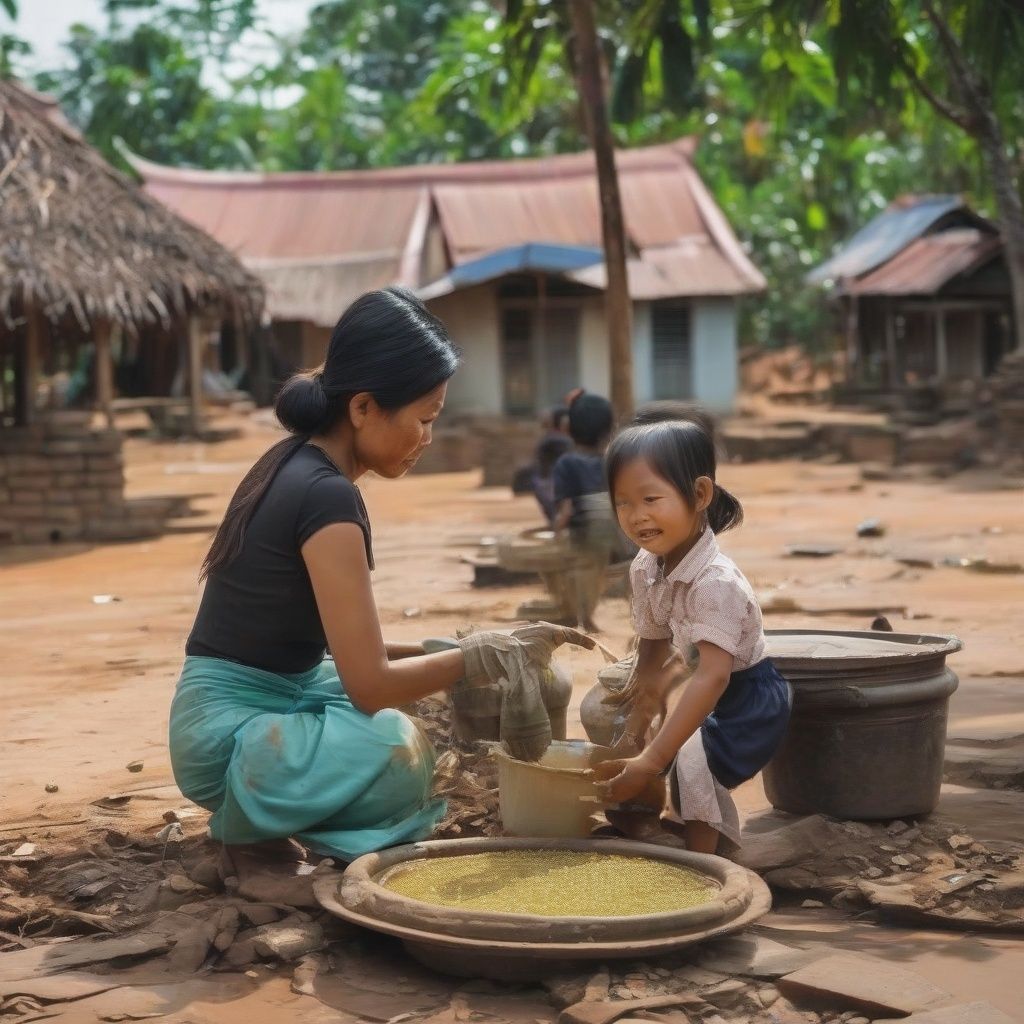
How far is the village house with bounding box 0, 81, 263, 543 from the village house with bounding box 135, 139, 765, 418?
29.7ft

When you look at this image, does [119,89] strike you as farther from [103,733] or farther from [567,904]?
[567,904]

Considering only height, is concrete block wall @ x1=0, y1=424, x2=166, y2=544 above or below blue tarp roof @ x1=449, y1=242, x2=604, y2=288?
below

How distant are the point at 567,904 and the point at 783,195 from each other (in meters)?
30.9

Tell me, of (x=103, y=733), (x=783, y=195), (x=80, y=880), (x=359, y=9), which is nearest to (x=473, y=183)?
(x=783, y=195)

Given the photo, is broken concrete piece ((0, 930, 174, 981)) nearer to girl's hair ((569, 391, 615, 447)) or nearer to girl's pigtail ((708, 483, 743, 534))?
girl's pigtail ((708, 483, 743, 534))

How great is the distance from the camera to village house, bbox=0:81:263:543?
11891mm

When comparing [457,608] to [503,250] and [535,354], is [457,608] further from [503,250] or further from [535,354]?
[535,354]


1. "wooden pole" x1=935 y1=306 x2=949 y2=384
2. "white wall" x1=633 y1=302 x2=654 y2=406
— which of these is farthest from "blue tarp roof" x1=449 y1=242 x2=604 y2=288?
"wooden pole" x1=935 y1=306 x2=949 y2=384

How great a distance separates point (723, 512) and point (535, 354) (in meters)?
20.1

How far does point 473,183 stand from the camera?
82.7 feet

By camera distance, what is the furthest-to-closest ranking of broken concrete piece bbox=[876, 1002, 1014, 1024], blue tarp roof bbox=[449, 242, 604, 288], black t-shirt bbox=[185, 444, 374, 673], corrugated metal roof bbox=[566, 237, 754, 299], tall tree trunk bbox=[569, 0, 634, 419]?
1. corrugated metal roof bbox=[566, 237, 754, 299]
2. blue tarp roof bbox=[449, 242, 604, 288]
3. tall tree trunk bbox=[569, 0, 634, 419]
4. black t-shirt bbox=[185, 444, 374, 673]
5. broken concrete piece bbox=[876, 1002, 1014, 1024]

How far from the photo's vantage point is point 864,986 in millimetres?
2752

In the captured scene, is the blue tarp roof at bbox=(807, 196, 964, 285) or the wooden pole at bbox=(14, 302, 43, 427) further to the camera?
the blue tarp roof at bbox=(807, 196, 964, 285)

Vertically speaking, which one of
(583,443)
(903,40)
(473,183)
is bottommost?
(583,443)
